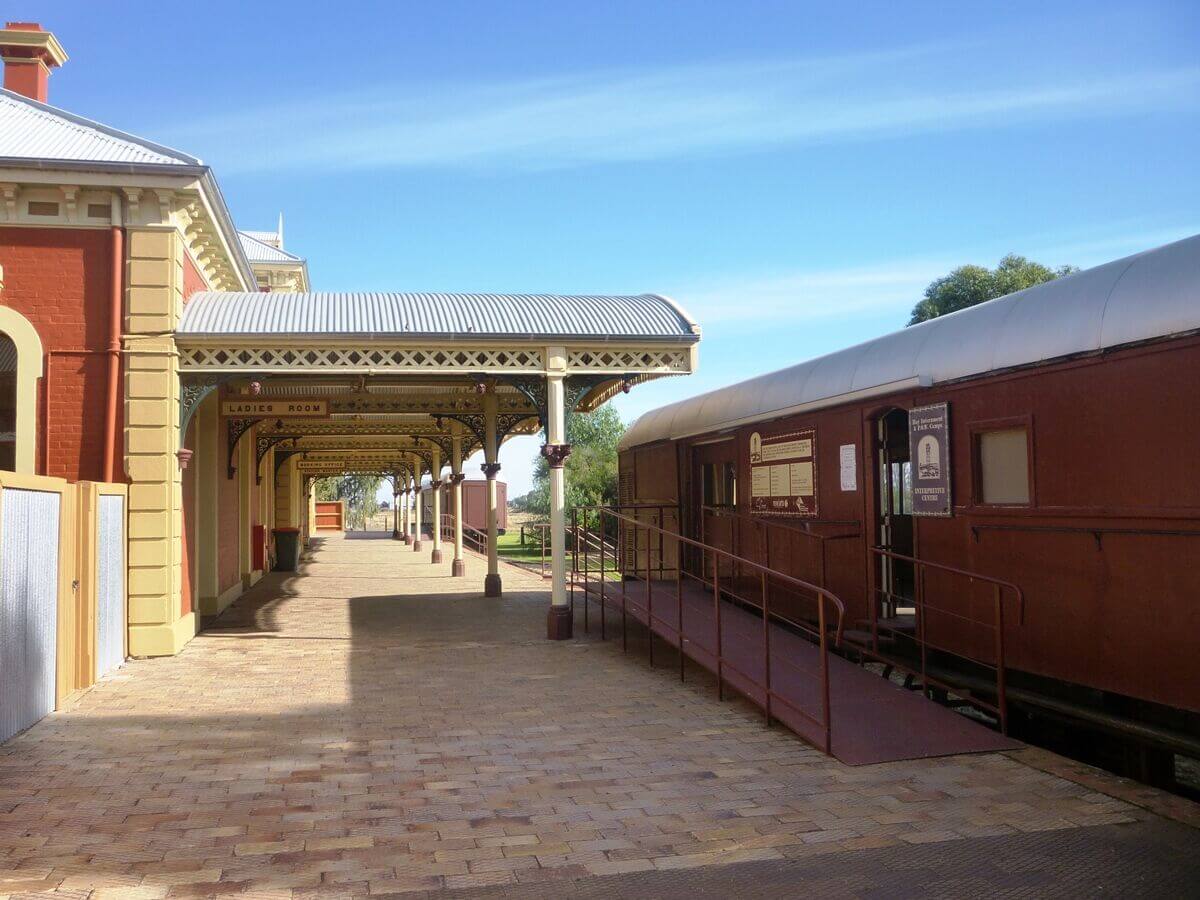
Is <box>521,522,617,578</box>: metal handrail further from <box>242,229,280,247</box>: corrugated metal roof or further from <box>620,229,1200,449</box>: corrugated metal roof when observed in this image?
<box>242,229,280,247</box>: corrugated metal roof

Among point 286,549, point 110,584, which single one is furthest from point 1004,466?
point 286,549

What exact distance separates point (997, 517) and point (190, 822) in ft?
17.1

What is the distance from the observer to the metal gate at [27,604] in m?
6.62

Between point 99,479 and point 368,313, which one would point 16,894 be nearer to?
point 99,479

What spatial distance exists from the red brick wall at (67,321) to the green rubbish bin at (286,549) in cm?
1368

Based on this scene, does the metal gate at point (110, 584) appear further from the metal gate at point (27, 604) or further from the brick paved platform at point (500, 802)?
the metal gate at point (27, 604)

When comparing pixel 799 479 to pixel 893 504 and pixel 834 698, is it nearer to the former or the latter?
pixel 893 504

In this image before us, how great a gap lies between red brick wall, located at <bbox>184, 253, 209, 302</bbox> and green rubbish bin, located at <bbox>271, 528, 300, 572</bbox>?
11984mm

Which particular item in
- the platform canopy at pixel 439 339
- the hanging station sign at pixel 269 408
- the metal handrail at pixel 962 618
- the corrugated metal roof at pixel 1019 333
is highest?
the platform canopy at pixel 439 339

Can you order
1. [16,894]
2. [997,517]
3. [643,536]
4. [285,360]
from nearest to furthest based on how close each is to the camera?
[16,894], [997,517], [285,360], [643,536]

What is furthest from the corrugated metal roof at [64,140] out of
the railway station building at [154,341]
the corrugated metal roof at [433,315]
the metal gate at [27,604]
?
the metal gate at [27,604]

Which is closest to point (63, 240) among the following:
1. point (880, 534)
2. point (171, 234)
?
point (171, 234)

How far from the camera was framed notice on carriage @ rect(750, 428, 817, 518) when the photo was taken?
9141 mm

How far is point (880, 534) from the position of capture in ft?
26.7
